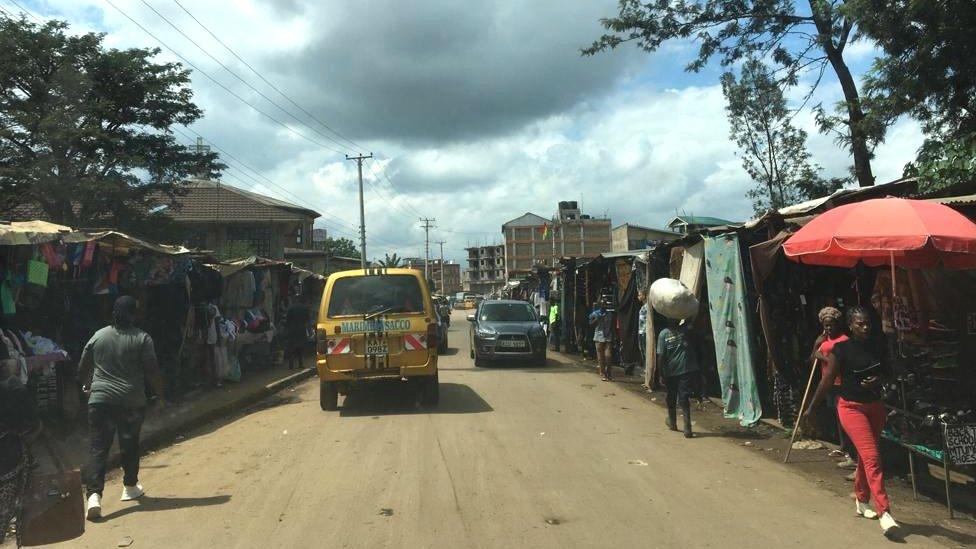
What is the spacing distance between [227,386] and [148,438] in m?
5.19

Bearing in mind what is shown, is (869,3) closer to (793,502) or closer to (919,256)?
(919,256)

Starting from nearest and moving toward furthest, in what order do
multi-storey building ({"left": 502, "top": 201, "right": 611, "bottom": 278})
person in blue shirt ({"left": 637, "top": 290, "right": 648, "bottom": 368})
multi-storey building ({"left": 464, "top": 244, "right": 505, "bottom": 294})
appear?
person in blue shirt ({"left": 637, "top": 290, "right": 648, "bottom": 368}), multi-storey building ({"left": 502, "top": 201, "right": 611, "bottom": 278}), multi-storey building ({"left": 464, "top": 244, "right": 505, "bottom": 294})

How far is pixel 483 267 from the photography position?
522 ft

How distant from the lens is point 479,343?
17719 millimetres

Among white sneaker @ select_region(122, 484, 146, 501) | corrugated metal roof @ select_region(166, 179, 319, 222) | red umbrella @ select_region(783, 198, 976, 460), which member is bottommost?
white sneaker @ select_region(122, 484, 146, 501)

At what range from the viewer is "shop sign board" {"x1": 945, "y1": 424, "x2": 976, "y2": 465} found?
5379 millimetres

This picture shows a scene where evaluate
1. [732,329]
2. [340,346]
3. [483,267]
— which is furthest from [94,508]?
[483,267]

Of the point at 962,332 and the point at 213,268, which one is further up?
the point at 213,268

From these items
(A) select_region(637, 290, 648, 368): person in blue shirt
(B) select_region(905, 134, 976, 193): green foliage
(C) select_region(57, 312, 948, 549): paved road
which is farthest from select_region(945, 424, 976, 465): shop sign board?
(A) select_region(637, 290, 648, 368): person in blue shirt

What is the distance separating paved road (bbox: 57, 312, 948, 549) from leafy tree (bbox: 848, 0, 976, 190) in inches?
248

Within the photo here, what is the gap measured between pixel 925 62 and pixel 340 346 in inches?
426

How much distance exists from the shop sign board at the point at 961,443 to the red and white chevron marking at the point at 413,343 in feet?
23.1

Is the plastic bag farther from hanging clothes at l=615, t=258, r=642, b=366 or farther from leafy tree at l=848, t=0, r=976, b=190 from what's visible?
hanging clothes at l=615, t=258, r=642, b=366

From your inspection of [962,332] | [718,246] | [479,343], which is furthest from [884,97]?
[479,343]
